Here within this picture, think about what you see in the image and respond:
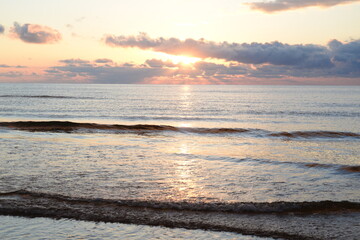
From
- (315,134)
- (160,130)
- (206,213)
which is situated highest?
(206,213)

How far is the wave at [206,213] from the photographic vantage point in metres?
8.82

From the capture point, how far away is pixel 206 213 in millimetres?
9859

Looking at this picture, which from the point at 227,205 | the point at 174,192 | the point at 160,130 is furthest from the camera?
the point at 160,130


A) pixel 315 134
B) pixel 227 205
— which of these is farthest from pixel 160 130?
pixel 227 205

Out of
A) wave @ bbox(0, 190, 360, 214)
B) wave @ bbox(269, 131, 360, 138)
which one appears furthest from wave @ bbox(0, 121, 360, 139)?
wave @ bbox(0, 190, 360, 214)

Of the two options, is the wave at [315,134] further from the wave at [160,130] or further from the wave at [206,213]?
the wave at [206,213]

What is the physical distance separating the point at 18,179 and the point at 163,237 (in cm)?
752

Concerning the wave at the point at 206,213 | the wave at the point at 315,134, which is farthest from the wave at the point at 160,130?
the wave at the point at 206,213

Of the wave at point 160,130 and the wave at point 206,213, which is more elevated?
the wave at point 206,213

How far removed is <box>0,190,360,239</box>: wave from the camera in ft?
28.9

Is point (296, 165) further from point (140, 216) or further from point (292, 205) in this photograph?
point (140, 216)

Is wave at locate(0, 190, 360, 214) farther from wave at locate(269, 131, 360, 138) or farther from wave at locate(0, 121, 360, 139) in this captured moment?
wave at locate(269, 131, 360, 138)

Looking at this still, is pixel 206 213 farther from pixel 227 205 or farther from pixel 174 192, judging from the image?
pixel 174 192

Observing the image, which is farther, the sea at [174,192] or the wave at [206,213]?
the wave at [206,213]
